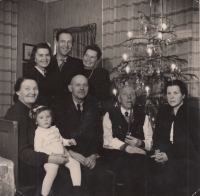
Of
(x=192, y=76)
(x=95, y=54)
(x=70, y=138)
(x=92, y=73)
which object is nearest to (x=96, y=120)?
(x=70, y=138)

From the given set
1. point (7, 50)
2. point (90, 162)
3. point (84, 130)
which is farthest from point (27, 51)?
point (90, 162)

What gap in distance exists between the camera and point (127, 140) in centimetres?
241

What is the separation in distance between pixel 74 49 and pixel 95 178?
127 cm

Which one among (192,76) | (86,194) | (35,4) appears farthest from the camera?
(35,4)

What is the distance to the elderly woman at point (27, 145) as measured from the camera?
83.0 inches

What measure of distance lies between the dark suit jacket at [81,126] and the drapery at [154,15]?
→ 989mm

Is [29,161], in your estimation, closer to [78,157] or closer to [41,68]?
[78,157]

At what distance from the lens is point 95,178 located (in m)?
2.25

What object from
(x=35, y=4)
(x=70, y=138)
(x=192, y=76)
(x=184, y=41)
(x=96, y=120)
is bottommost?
(x=70, y=138)

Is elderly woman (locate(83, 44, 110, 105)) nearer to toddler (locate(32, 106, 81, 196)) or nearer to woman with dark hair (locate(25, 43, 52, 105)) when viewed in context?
woman with dark hair (locate(25, 43, 52, 105))

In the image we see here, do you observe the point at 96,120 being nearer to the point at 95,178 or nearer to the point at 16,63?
the point at 95,178

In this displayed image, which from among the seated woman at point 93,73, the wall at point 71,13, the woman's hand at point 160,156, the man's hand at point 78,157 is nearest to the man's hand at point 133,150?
the woman's hand at point 160,156

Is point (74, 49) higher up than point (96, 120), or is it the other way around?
point (74, 49)

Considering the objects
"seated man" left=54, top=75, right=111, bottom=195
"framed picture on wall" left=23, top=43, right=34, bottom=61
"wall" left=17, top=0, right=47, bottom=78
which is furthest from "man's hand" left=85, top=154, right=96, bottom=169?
"framed picture on wall" left=23, top=43, right=34, bottom=61
